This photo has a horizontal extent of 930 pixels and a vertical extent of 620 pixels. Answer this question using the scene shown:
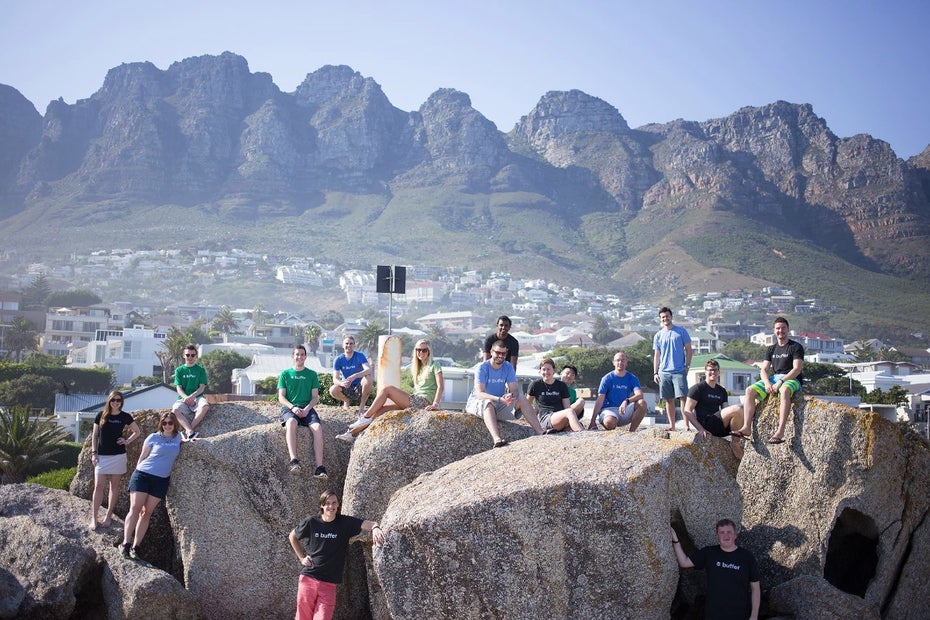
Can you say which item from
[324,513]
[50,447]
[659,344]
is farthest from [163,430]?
[50,447]

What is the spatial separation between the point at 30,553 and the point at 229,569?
258 centimetres

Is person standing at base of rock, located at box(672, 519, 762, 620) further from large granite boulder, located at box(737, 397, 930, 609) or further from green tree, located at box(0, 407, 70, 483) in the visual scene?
green tree, located at box(0, 407, 70, 483)

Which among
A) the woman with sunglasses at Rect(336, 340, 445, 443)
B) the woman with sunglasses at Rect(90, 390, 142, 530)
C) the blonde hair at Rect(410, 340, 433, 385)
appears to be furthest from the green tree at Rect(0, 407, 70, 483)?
the woman with sunglasses at Rect(336, 340, 445, 443)

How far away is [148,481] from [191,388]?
213 centimetres

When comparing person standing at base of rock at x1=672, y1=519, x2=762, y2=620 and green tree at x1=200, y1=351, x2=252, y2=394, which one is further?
green tree at x1=200, y1=351, x2=252, y2=394

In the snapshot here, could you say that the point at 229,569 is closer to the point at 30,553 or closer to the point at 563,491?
the point at 30,553

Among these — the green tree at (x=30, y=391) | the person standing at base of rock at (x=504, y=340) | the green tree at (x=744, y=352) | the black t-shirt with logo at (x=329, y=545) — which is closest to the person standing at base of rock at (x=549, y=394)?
the person standing at base of rock at (x=504, y=340)

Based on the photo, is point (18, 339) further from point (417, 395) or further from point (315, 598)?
point (315, 598)

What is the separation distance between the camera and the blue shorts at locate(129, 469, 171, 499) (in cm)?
1273

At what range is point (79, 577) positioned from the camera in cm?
1224

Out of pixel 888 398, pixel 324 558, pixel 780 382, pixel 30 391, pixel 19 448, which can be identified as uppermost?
pixel 780 382

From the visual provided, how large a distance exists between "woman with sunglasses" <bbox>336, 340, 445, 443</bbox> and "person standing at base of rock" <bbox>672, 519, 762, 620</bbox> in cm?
413

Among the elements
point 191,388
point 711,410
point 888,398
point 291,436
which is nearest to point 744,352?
point 888,398

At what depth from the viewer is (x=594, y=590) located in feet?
33.3
